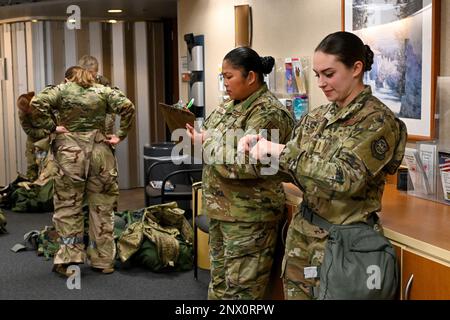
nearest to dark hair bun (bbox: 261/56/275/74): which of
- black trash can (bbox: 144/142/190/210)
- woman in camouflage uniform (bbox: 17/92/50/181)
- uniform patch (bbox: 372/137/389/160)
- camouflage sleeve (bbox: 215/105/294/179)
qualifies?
camouflage sleeve (bbox: 215/105/294/179)

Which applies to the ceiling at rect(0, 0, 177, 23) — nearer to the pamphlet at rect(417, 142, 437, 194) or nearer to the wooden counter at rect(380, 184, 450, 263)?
the pamphlet at rect(417, 142, 437, 194)

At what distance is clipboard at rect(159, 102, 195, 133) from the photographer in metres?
3.08

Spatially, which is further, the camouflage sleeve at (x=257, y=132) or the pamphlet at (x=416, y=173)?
the pamphlet at (x=416, y=173)

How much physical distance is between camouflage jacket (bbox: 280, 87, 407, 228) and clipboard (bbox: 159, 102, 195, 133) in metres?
1.04

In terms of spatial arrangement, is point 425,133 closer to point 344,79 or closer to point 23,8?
point 344,79

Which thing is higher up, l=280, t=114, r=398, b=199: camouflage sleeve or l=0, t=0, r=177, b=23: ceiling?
l=0, t=0, r=177, b=23: ceiling

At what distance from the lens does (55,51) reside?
764cm

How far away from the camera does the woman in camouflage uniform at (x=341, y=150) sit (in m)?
1.92

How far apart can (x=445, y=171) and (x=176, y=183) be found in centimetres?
347

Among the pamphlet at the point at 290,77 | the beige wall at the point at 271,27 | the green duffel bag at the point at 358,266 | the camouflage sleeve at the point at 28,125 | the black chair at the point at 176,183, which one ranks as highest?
the beige wall at the point at 271,27

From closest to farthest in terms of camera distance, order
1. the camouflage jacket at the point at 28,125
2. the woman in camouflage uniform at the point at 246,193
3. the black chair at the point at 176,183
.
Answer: the woman in camouflage uniform at the point at 246,193 < the black chair at the point at 176,183 < the camouflage jacket at the point at 28,125

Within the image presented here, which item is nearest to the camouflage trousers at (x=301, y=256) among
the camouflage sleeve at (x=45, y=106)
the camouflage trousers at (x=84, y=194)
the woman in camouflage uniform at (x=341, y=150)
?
the woman in camouflage uniform at (x=341, y=150)

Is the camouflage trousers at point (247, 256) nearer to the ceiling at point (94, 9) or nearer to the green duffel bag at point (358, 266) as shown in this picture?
the green duffel bag at point (358, 266)

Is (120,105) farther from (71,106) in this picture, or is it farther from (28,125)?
(28,125)
